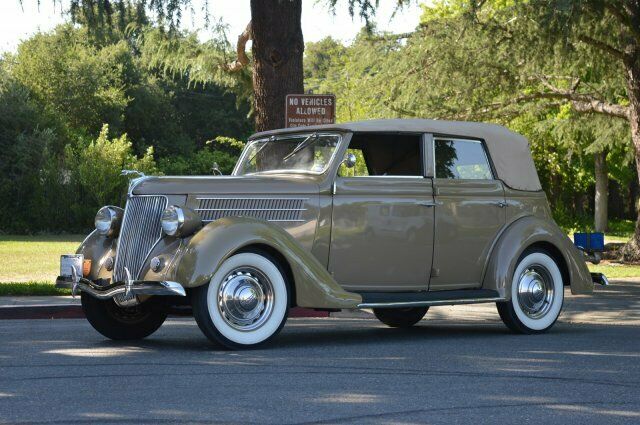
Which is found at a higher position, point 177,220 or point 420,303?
point 177,220

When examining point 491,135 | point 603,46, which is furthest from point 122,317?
point 603,46

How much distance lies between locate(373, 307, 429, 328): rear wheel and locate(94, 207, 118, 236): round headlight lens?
3.14m

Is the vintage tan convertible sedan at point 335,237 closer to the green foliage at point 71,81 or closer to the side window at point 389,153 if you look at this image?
the side window at point 389,153

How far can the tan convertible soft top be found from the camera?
9.76 meters

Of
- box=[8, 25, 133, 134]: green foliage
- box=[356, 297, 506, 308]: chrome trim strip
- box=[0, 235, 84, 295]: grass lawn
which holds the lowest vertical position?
box=[0, 235, 84, 295]: grass lawn

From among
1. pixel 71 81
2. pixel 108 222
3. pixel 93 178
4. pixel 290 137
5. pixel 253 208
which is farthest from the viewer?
pixel 71 81

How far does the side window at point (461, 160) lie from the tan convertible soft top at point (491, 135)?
0.08 metres

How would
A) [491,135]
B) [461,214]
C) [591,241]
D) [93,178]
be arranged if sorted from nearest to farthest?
[461,214] < [491,135] < [591,241] < [93,178]

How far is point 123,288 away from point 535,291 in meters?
4.03

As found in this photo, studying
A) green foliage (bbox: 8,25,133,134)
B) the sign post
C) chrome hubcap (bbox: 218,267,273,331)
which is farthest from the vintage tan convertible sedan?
green foliage (bbox: 8,25,133,134)

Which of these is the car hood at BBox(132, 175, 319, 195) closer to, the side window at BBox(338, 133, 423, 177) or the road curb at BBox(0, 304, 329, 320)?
the side window at BBox(338, 133, 423, 177)

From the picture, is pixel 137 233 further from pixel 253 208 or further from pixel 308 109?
pixel 308 109

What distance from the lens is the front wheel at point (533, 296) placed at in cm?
1016

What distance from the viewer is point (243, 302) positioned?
8.51 metres
